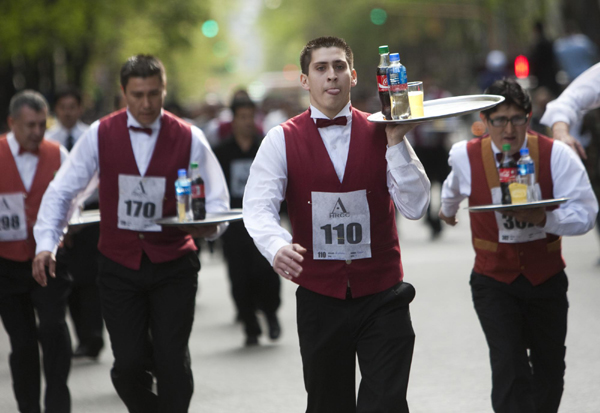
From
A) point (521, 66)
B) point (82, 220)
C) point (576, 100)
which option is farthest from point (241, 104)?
point (521, 66)

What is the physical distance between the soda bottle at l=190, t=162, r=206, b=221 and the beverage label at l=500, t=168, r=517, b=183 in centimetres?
183

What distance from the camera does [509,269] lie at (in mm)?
5902

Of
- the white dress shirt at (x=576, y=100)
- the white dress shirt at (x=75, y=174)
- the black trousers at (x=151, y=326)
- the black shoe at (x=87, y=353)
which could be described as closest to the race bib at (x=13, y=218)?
the white dress shirt at (x=75, y=174)

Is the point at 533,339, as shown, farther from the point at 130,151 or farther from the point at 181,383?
the point at 130,151

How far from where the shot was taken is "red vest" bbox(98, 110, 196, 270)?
6.36 metres

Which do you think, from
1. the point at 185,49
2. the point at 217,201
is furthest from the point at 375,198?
the point at 185,49

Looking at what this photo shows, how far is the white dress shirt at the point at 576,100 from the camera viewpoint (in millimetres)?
6309

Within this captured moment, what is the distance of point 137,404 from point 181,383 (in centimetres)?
34

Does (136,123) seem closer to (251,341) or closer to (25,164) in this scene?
(25,164)

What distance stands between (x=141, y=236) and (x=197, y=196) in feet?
1.40

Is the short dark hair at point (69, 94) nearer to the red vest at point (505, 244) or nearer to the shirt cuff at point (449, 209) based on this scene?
the shirt cuff at point (449, 209)

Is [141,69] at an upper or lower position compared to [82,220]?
upper

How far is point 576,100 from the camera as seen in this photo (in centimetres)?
640

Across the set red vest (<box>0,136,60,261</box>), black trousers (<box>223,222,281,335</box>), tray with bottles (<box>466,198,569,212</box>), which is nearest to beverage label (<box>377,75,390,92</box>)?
tray with bottles (<box>466,198,569,212</box>)
